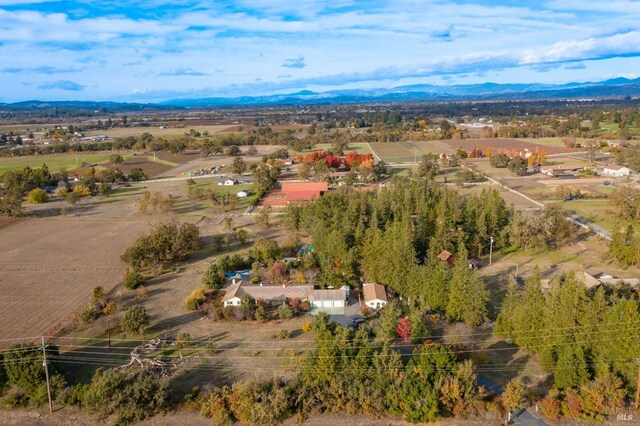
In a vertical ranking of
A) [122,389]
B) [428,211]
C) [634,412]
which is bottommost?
[634,412]

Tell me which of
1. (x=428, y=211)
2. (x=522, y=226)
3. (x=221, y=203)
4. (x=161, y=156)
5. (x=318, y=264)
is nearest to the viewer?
(x=318, y=264)

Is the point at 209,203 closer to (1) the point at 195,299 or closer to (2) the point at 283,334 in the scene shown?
(1) the point at 195,299

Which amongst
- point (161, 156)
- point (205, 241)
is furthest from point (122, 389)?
point (161, 156)

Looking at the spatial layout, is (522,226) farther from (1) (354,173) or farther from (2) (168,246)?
(1) (354,173)

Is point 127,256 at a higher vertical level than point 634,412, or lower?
higher

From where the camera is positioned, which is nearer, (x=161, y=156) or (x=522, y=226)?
(x=522, y=226)

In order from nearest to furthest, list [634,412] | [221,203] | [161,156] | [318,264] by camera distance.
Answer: [634,412] < [318,264] < [221,203] < [161,156]

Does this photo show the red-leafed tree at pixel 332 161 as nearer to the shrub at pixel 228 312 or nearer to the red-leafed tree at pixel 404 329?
the shrub at pixel 228 312

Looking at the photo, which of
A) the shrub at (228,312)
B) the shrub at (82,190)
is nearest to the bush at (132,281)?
the shrub at (228,312)
